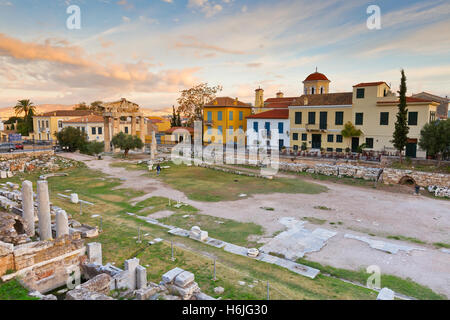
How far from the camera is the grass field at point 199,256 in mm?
9992

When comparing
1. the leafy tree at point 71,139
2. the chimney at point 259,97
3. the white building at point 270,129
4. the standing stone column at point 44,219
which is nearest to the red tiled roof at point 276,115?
the white building at point 270,129

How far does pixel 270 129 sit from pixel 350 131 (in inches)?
464

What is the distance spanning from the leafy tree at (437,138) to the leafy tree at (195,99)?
41256 mm

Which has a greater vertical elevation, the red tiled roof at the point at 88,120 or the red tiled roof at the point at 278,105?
the red tiled roof at the point at 278,105

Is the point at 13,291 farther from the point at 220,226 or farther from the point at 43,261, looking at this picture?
the point at 220,226

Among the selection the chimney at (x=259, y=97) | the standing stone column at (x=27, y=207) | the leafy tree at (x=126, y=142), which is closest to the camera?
the standing stone column at (x=27, y=207)

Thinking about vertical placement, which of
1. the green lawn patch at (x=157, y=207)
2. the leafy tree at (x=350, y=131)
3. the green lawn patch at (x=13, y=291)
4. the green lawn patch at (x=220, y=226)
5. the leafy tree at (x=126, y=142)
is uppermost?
the leafy tree at (x=350, y=131)

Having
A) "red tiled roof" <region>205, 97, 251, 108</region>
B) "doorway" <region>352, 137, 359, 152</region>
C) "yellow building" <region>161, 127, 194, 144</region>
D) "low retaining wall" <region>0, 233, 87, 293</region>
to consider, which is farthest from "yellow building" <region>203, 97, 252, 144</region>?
"low retaining wall" <region>0, 233, 87, 293</region>

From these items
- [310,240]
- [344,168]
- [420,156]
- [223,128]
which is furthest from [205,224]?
[223,128]

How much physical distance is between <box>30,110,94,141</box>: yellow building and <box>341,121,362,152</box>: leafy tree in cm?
5225

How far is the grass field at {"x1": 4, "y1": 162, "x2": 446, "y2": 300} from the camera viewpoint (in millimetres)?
9992

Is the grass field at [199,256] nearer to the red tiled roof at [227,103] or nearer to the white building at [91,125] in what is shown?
the red tiled roof at [227,103]
